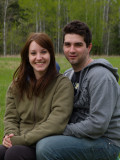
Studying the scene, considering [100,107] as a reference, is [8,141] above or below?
below

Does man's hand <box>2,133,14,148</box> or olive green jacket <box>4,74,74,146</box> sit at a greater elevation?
olive green jacket <box>4,74,74,146</box>

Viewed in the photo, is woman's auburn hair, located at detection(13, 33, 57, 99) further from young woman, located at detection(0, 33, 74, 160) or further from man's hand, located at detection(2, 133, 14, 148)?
man's hand, located at detection(2, 133, 14, 148)

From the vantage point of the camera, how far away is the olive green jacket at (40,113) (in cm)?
264

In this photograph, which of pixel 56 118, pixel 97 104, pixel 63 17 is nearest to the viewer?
pixel 97 104

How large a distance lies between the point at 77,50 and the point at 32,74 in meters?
→ 0.56

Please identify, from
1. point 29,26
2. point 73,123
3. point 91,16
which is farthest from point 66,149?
point 29,26

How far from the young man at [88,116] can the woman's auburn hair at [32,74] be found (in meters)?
0.22

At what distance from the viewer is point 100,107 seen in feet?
8.23

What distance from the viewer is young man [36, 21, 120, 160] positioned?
8.21 ft

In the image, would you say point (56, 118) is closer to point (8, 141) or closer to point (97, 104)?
point (97, 104)

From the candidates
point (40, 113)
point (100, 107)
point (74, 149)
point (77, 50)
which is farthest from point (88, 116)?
point (77, 50)

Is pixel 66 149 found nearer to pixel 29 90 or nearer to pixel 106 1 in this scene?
pixel 29 90

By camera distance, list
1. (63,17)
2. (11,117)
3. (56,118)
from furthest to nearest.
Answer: (63,17) < (11,117) < (56,118)

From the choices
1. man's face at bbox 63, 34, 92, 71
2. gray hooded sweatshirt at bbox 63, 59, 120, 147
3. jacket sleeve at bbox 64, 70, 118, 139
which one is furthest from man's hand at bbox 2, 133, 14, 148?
man's face at bbox 63, 34, 92, 71
